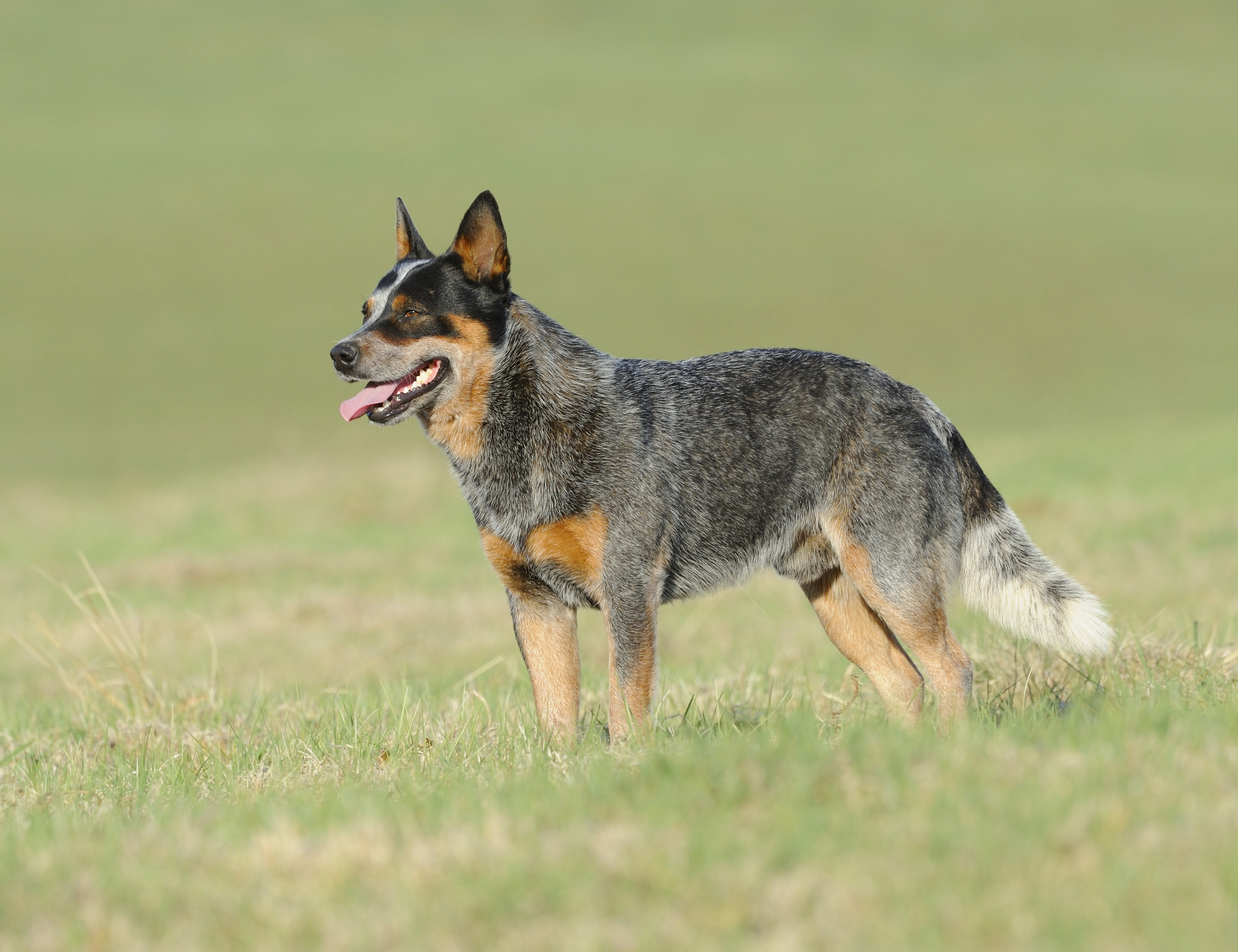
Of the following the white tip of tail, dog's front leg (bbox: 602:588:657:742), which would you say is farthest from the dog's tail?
dog's front leg (bbox: 602:588:657:742)

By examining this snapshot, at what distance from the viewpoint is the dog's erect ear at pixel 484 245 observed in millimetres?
5246

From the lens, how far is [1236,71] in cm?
6028

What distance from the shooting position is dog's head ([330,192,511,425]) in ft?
17.0

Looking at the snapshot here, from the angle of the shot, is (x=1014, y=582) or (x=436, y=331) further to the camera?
(x=1014, y=582)

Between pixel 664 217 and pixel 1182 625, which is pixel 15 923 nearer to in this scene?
pixel 1182 625

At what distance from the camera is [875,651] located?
5902 millimetres

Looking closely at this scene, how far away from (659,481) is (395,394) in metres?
1.13

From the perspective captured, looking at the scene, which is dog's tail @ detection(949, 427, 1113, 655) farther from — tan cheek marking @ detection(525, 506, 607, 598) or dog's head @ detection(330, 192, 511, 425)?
dog's head @ detection(330, 192, 511, 425)

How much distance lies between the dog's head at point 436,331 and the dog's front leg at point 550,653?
3.01 ft

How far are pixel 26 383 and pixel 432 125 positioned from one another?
25577 millimetres

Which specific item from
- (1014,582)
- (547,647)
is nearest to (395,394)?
(547,647)

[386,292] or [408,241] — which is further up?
[408,241]

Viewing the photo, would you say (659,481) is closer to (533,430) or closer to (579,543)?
(579,543)

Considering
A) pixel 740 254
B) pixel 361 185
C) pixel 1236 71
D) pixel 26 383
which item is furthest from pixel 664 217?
pixel 1236 71
